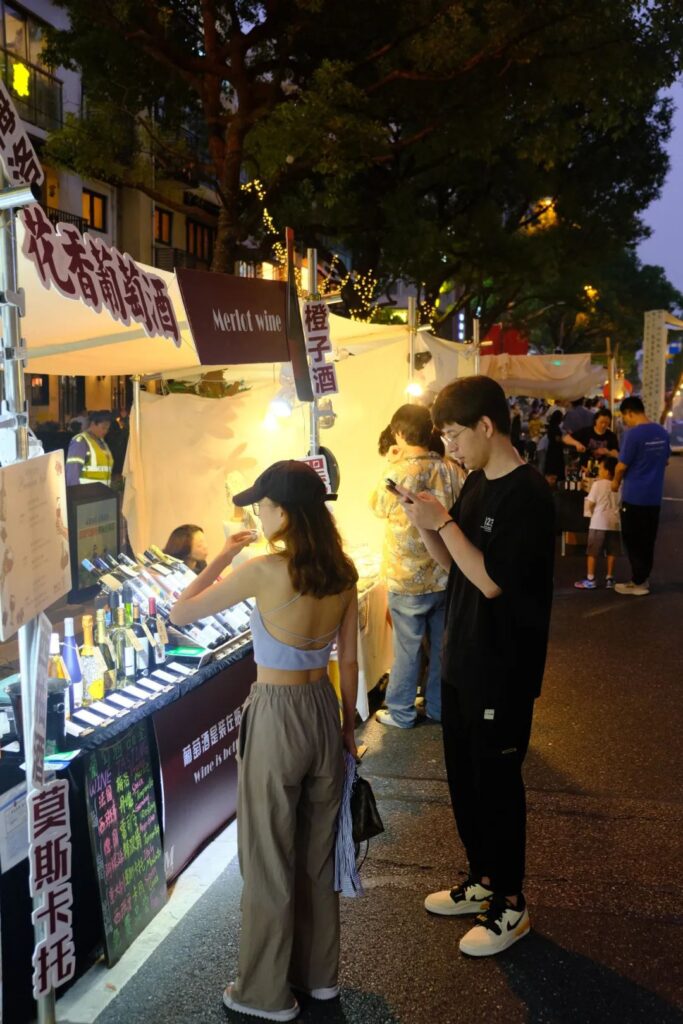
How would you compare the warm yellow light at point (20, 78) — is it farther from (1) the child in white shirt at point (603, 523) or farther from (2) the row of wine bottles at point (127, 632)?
(2) the row of wine bottles at point (127, 632)

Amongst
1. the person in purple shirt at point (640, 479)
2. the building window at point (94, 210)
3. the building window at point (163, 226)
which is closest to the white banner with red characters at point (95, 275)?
the person in purple shirt at point (640, 479)

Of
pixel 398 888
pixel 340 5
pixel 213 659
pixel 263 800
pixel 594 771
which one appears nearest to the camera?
pixel 263 800

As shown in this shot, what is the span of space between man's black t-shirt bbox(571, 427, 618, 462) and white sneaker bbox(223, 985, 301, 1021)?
9.69 meters

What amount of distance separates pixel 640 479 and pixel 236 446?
432 cm

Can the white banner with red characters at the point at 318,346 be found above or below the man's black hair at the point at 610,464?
above

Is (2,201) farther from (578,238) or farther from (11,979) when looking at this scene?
(578,238)

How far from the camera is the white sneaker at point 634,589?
951cm

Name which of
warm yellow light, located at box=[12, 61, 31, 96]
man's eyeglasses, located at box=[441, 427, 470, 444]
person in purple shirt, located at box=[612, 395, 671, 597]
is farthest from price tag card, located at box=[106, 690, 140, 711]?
warm yellow light, located at box=[12, 61, 31, 96]

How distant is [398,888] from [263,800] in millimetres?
1329

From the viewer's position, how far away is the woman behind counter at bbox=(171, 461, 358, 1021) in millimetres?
2730

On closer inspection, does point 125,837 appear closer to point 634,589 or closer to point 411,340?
point 411,340

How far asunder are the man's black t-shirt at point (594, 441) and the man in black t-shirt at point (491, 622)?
8830 millimetres

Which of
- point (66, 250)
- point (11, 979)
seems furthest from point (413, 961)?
point (66, 250)

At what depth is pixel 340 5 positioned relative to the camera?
41.7 ft
